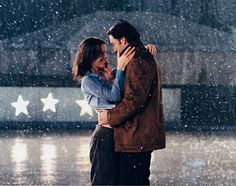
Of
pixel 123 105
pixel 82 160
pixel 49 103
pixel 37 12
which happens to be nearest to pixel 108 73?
pixel 123 105

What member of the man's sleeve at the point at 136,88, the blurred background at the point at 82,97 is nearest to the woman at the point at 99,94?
the man's sleeve at the point at 136,88

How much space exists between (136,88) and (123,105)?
0.44 feet

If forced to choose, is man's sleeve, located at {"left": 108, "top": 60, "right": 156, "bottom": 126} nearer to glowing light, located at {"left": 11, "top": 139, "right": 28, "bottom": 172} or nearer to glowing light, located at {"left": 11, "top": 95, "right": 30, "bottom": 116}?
glowing light, located at {"left": 11, "top": 139, "right": 28, "bottom": 172}

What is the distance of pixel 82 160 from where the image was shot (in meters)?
11.4

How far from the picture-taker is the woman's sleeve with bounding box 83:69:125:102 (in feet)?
14.3

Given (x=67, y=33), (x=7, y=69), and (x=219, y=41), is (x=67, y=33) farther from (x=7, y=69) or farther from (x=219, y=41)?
(x=219, y=41)

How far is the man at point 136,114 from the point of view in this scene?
4.28 meters

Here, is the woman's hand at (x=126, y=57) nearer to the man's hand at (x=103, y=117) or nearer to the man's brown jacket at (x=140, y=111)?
the man's brown jacket at (x=140, y=111)

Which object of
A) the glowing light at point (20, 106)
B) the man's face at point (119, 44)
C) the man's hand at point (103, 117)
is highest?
the man's face at point (119, 44)

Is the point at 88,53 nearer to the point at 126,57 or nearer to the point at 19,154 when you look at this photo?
the point at 126,57

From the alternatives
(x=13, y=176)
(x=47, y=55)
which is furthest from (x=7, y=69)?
(x=13, y=176)

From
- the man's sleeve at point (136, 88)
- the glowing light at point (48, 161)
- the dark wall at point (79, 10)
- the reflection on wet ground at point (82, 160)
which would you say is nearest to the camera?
the man's sleeve at point (136, 88)

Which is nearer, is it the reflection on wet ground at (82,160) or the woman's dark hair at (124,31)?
the woman's dark hair at (124,31)

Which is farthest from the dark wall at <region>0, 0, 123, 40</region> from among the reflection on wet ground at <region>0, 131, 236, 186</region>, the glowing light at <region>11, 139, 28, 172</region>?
the glowing light at <region>11, 139, 28, 172</region>
